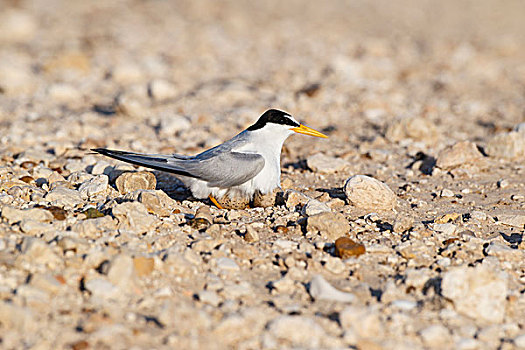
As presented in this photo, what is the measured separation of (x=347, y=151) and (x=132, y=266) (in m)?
3.89

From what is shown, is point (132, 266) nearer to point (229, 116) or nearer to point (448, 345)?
point (448, 345)

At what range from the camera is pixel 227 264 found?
3.63 meters

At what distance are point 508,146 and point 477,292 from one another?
11.6 feet

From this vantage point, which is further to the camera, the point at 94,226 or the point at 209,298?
the point at 94,226

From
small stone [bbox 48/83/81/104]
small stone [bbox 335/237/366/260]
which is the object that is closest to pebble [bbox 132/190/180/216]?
small stone [bbox 335/237/366/260]

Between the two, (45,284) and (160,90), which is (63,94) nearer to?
(160,90)

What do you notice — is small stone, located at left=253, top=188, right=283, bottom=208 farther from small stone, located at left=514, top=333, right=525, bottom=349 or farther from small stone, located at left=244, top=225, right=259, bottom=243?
small stone, located at left=514, top=333, right=525, bottom=349

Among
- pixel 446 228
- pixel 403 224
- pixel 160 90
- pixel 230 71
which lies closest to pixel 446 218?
pixel 446 228

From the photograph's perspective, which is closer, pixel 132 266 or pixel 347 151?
pixel 132 266

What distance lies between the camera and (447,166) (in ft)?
19.6

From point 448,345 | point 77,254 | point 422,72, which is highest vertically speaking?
point 422,72

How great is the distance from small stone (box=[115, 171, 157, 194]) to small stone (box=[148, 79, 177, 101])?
3.81m

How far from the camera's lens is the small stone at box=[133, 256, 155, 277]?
3422mm

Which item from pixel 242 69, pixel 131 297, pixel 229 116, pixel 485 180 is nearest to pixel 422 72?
pixel 242 69
